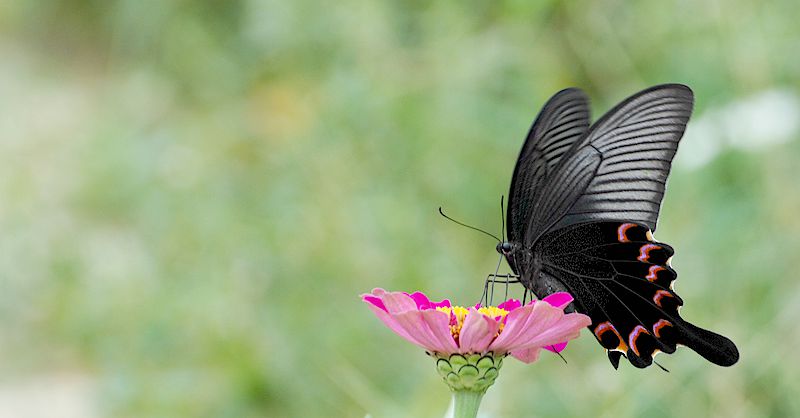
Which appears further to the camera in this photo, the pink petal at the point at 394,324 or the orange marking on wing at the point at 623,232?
the orange marking on wing at the point at 623,232

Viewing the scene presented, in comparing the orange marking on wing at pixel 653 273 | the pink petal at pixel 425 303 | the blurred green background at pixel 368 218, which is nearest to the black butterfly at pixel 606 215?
the orange marking on wing at pixel 653 273

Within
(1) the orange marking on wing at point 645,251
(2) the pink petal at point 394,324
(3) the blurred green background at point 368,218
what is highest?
(3) the blurred green background at point 368,218

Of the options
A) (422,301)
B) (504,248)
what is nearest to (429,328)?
(422,301)

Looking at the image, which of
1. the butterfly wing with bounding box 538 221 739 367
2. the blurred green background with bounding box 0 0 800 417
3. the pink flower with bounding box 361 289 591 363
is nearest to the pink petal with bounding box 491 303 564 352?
the pink flower with bounding box 361 289 591 363

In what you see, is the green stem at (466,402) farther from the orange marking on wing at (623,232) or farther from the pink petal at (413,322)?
the orange marking on wing at (623,232)

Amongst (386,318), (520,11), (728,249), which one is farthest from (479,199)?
(386,318)

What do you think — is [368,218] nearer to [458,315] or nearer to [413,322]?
[458,315]

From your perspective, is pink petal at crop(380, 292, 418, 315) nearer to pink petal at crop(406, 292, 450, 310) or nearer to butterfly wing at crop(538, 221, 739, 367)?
pink petal at crop(406, 292, 450, 310)
